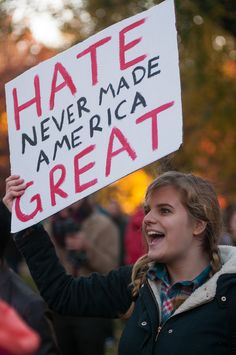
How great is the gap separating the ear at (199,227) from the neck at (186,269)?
10 centimetres

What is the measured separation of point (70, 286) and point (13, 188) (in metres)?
0.47

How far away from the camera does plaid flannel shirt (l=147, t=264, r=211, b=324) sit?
329 cm

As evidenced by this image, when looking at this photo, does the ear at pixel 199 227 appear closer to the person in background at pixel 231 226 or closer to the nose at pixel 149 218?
the nose at pixel 149 218

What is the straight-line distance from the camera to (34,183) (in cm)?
348

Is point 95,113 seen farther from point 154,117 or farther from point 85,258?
point 85,258

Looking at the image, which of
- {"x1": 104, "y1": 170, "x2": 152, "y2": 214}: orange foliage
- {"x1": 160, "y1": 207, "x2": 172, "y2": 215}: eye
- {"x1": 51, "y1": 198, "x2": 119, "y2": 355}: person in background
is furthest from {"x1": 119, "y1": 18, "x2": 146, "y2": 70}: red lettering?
{"x1": 104, "y1": 170, "x2": 152, "y2": 214}: orange foliage

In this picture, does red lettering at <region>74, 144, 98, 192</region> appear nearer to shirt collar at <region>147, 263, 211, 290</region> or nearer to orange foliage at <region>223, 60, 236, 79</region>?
shirt collar at <region>147, 263, 211, 290</region>

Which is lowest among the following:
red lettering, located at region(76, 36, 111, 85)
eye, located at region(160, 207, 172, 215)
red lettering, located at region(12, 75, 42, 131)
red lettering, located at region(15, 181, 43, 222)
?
eye, located at region(160, 207, 172, 215)

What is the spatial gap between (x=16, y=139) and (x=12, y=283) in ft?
1.90

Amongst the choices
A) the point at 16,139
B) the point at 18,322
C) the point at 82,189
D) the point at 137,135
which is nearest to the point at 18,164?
the point at 16,139

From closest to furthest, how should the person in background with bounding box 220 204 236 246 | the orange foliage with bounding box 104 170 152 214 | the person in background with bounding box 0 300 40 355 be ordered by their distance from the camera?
the person in background with bounding box 0 300 40 355
the person in background with bounding box 220 204 236 246
the orange foliage with bounding box 104 170 152 214

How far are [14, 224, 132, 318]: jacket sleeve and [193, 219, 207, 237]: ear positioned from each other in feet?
1.15

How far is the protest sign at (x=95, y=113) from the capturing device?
3.16 m

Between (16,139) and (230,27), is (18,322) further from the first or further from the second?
(230,27)
